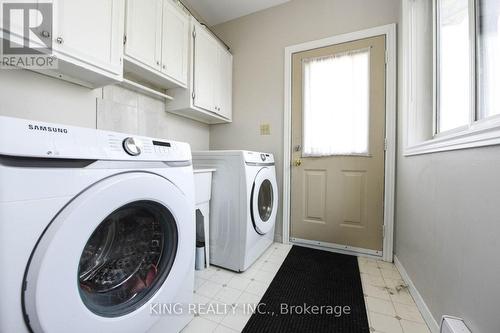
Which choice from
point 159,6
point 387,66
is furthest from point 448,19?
point 159,6

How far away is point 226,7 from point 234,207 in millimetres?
2020

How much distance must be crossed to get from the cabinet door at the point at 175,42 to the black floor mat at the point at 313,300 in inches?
65.9

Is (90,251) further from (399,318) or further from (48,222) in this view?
(399,318)

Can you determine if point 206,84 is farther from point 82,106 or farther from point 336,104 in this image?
point 336,104

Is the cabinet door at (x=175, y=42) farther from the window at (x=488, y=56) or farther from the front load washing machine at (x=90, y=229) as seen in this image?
the window at (x=488, y=56)

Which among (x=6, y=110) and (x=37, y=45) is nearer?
(x=37, y=45)

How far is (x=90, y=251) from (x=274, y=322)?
2.99ft

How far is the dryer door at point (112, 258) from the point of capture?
510 mm

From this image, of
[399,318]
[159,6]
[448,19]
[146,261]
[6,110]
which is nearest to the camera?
[146,261]

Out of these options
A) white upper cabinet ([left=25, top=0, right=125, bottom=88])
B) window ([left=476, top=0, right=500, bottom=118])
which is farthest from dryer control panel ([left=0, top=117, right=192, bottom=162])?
window ([left=476, top=0, right=500, bottom=118])

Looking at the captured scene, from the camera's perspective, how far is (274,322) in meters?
1.10

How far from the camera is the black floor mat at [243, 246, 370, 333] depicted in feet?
3.53

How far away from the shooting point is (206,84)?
1953 mm

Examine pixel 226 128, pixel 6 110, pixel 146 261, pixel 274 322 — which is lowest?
pixel 274 322
